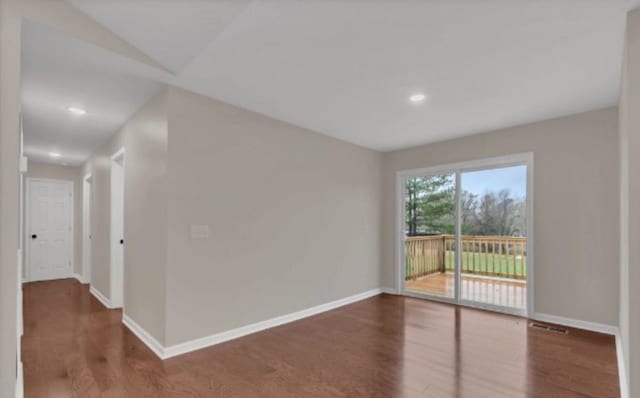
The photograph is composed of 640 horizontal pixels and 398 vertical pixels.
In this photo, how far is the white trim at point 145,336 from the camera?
9.76ft

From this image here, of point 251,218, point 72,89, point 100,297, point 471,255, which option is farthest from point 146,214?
point 471,255

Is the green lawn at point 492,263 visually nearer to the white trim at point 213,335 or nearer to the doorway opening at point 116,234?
the white trim at point 213,335

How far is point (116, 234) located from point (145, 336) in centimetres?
191

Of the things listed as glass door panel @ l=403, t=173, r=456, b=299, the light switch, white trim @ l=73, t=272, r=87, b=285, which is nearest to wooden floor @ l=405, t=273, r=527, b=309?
glass door panel @ l=403, t=173, r=456, b=299

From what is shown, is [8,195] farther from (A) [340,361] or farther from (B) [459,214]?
(B) [459,214]

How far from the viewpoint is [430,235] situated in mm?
5258

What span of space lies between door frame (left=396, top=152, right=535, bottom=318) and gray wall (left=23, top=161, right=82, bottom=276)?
6690 millimetres

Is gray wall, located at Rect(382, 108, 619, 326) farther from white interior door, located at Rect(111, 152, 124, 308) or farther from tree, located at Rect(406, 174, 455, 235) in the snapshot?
white interior door, located at Rect(111, 152, 124, 308)

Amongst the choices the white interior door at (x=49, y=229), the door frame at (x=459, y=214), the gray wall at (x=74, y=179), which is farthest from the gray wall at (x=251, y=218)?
the white interior door at (x=49, y=229)

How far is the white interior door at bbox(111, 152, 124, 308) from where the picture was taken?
4559mm

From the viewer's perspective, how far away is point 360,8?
1908 millimetres

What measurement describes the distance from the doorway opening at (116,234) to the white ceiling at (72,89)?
2.00ft

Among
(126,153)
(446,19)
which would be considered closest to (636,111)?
(446,19)

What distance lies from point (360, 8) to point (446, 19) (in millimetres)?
560
